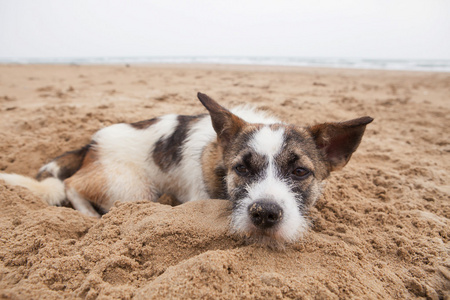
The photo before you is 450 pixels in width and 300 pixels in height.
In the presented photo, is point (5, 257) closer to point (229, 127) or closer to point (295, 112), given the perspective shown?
point (229, 127)

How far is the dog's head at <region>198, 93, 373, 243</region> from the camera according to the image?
1879 millimetres

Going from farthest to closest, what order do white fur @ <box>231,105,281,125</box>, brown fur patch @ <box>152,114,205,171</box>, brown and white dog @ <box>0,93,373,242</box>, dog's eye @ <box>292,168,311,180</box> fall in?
brown fur patch @ <box>152,114,205,171</box>, white fur @ <box>231,105,281,125</box>, dog's eye @ <box>292,168,311,180</box>, brown and white dog @ <box>0,93,373,242</box>

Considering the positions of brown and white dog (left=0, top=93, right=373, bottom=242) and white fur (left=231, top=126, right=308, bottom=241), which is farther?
brown and white dog (left=0, top=93, right=373, bottom=242)

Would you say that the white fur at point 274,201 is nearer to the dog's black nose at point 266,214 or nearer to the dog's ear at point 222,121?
the dog's black nose at point 266,214

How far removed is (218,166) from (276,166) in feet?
2.28

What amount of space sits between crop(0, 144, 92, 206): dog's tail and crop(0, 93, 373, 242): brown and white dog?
1 centimetres

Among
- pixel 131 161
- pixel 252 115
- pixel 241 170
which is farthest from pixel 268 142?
pixel 131 161

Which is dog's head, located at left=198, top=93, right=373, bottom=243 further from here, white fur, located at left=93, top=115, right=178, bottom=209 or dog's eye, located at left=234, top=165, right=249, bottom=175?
white fur, located at left=93, top=115, right=178, bottom=209

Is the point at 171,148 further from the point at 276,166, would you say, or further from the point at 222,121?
the point at 276,166

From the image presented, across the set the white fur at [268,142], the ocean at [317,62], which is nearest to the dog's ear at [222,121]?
the white fur at [268,142]

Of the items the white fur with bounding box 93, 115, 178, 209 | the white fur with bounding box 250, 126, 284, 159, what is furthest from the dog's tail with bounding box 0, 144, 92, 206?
the white fur with bounding box 250, 126, 284, 159

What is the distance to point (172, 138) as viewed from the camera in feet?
11.3

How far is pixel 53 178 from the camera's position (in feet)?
11.2

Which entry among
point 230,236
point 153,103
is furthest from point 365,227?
point 153,103
